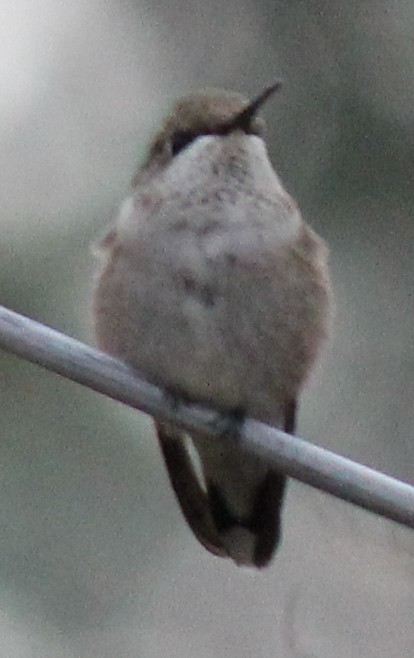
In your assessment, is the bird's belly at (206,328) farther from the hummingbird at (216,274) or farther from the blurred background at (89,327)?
the blurred background at (89,327)

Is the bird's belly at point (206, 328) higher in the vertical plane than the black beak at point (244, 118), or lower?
lower

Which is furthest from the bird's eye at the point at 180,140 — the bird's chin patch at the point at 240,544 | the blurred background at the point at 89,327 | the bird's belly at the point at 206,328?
the blurred background at the point at 89,327

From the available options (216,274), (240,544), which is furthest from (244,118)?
(240,544)

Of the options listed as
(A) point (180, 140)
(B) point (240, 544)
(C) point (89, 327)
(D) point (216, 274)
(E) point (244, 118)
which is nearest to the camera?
(D) point (216, 274)

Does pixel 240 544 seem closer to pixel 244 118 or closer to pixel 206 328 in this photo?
pixel 206 328

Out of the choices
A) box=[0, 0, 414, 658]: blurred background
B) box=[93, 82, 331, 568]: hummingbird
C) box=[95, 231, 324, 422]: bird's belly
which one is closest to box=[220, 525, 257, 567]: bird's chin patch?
box=[93, 82, 331, 568]: hummingbird
